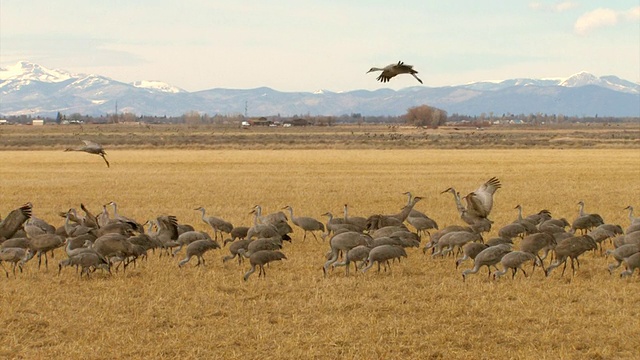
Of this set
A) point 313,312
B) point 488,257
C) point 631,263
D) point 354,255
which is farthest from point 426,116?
point 313,312

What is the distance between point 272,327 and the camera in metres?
10.8

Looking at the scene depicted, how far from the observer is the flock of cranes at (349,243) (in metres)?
13.9

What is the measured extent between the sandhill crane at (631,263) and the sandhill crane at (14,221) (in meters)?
10.7

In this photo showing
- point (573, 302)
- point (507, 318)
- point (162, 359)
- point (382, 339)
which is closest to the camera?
point (162, 359)

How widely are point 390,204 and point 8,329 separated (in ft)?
57.0

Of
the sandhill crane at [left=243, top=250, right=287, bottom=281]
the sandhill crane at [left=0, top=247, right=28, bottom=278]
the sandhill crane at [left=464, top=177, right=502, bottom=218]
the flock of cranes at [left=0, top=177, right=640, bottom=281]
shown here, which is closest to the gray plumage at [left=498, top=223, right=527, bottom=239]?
the flock of cranes at [left=0, top=177, right=640, bottom=281]

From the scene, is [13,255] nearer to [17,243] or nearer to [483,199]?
[17,243]

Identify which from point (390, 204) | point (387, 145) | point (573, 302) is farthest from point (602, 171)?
point (387, 145)

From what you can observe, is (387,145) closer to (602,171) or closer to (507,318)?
(602,171)

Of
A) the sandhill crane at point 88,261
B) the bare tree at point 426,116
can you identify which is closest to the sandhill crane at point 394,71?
the sandhill crane at point 88,261

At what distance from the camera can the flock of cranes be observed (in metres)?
13.9

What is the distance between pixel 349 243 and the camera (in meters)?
14.6

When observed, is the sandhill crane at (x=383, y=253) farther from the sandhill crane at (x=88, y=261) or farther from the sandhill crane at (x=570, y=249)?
the sandhill crane at (x=88, y=261)

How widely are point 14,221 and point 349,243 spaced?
6.34 meters
